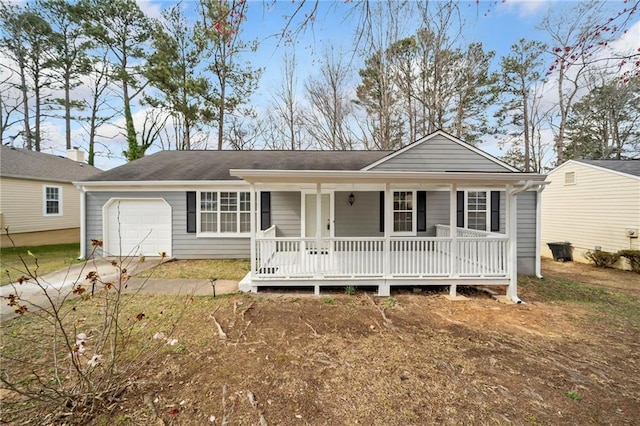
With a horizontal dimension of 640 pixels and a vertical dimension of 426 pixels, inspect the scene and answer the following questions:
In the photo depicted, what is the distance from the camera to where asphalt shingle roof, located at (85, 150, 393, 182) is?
29.8ft

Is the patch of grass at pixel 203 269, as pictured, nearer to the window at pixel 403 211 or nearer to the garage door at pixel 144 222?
the garage door at pixel 144 222

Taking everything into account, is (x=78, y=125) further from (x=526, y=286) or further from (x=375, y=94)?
(x=526, y=286)

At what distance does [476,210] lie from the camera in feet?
28.2

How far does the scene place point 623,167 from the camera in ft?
36.0

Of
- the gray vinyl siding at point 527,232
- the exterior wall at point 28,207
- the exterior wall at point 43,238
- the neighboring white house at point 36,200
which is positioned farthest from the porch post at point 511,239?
the exterior wall at point 28,207

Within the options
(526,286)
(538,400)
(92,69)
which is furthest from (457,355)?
(92,69)

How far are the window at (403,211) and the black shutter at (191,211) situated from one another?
6.47 metres

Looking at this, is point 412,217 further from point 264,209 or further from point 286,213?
point 264,209

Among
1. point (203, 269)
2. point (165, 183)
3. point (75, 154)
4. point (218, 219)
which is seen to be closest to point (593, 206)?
point (218, 219)

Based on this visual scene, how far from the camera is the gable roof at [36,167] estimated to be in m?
11.7

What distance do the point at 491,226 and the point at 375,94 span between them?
36.3 ft

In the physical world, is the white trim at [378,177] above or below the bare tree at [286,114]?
below

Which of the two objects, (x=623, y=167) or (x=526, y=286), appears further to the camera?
(x=623, y=167)

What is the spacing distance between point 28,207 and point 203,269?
1038cm
